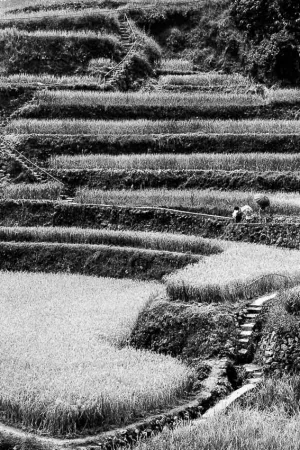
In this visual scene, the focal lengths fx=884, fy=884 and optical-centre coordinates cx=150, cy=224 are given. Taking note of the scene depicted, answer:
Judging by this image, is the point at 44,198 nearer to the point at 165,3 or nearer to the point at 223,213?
the point at 223,213

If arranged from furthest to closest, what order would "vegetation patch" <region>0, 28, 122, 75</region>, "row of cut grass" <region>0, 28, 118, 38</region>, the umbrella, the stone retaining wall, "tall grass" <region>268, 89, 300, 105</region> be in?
1. "row of cut grass" <region>0, 28, 118, 38</region>
2. "vegetation patch" <region>0, 28, 122, 75</region>
3. "tall grass" <region>268, 89, 300, 105</region>
4. the umbrella
5. the stone retaining wall

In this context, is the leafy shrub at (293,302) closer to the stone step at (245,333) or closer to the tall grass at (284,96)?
the stone step at (245,333)

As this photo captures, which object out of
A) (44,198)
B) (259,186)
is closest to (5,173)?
(44,198)

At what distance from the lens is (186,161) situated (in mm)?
21422

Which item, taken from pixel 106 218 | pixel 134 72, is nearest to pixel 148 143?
pixel 106 218

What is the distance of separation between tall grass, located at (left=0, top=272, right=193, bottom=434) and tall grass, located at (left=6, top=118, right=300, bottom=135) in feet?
28.0

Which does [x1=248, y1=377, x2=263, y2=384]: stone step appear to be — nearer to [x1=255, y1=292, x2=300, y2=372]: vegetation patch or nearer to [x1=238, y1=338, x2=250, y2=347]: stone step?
[x1=255, y1=292, x2=300, y2=372]: vegetation patch

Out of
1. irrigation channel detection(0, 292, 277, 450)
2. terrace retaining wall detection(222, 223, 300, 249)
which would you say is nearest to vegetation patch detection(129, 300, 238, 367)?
irrigation channel detection(0, 292, 277, 450)

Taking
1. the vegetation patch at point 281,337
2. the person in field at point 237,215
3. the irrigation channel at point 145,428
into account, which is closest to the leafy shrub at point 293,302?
the vegetation patch at point 281,337

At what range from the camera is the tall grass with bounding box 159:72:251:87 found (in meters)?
28.0

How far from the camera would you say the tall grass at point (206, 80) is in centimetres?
2795

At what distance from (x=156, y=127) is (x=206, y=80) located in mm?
5051

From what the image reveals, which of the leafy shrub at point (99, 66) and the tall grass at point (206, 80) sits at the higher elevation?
the leafy shrub at point (99, 66)

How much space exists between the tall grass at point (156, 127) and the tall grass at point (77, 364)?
28.0 ft
